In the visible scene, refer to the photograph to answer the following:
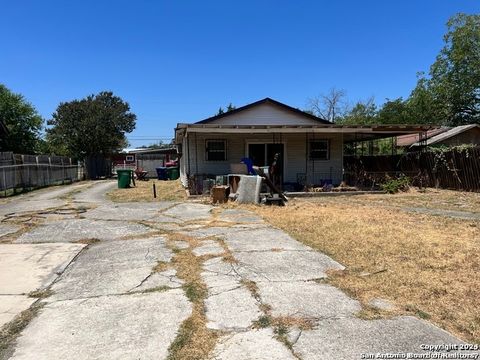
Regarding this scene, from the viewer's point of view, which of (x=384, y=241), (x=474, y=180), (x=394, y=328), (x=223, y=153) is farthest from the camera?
(x=223, y=153)

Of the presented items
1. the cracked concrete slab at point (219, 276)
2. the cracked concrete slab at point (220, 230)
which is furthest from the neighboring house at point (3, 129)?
the cracked concrete slab at point (219, 276)

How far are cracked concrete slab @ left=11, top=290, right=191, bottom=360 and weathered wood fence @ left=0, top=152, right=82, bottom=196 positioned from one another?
15.5 m

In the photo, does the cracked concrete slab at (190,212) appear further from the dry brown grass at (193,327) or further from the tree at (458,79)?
the tree at (458,79)

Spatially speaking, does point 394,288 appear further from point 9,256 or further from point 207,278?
point 9,256

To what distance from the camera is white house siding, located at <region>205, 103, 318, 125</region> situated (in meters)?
20.3

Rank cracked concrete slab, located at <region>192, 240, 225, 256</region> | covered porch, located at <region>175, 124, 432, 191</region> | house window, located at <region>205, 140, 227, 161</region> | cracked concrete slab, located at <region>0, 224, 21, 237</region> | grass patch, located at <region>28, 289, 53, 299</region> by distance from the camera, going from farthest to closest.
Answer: house window, located at <region>205, 140, 227, 161</region>, covered porch, located at <region>175, 124, 432, 191</region>, cracked concrete slab, located at <region>0, 224, 21, 237</region>, cracked concrete slab, located at <region>192, 240, 225, 256</region>, grass patch, located at <region>28, 289, 53, 299</region>

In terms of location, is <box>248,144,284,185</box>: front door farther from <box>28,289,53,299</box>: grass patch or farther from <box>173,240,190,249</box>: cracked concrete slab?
<box>28,289,53,299</box>: grass patch

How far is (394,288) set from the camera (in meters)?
4.61

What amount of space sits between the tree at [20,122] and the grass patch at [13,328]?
37.1 m

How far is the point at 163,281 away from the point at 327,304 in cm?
197

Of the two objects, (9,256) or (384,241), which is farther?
(384,241)

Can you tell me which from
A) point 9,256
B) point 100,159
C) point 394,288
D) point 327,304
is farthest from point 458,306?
point 100,159

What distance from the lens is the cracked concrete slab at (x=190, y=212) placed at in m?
10.2

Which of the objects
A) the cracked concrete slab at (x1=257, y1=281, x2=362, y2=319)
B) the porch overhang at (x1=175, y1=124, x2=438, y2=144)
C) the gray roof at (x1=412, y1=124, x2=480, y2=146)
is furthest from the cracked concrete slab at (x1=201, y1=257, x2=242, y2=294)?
the gray roof at (x1=412, y1=124, x2=480, y2=146)
